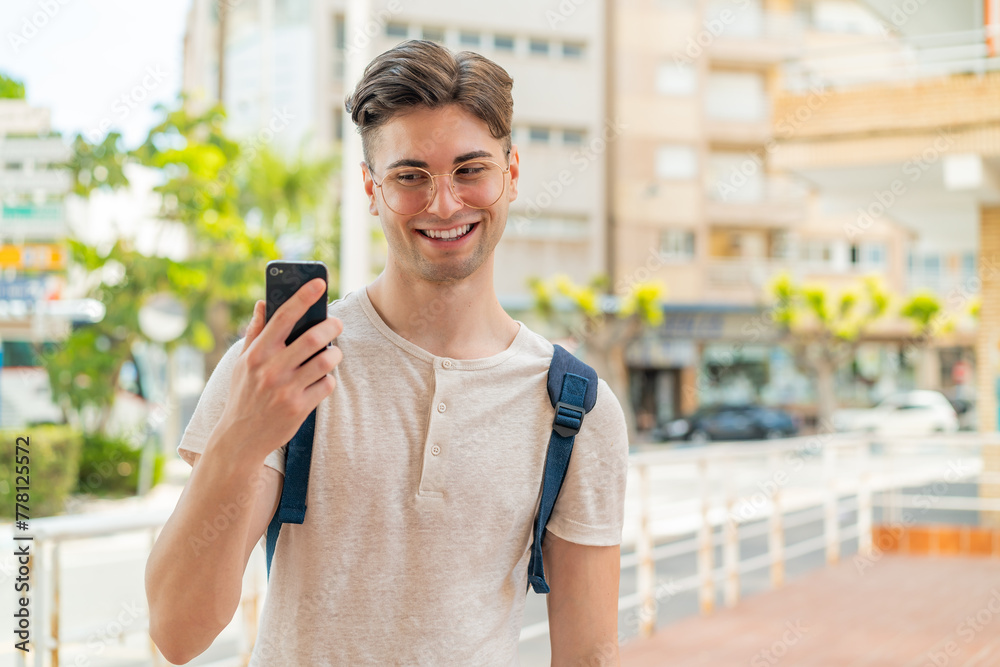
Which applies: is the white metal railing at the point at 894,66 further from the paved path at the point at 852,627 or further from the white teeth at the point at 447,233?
the white teeth at the point at 447,233

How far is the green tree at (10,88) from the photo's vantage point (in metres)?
8.65

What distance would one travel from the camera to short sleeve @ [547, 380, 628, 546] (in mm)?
1385

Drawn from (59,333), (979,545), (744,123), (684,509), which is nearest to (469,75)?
(979,545)

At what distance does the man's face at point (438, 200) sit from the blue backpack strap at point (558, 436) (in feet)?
0.69

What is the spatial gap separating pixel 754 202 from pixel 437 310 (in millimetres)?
28933

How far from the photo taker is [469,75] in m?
1.30

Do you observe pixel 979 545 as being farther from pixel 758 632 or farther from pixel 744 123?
pixel 744 123

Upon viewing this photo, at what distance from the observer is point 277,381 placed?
105cm

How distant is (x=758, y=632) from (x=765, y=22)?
91.4 feet

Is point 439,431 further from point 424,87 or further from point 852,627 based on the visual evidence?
point 852,627

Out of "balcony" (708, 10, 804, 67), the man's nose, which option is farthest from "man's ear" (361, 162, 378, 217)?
"balcony" (708, 10, 804, 67)

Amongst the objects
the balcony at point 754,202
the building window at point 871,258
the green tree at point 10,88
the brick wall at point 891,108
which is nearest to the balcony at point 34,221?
the green tree at point 10,88

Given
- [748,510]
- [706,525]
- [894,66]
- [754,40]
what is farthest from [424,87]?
[754,40]

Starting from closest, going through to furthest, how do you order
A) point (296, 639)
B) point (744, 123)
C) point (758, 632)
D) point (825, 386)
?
point (296, 639), point (758, 632), point (825, 386), point (744, 123)
